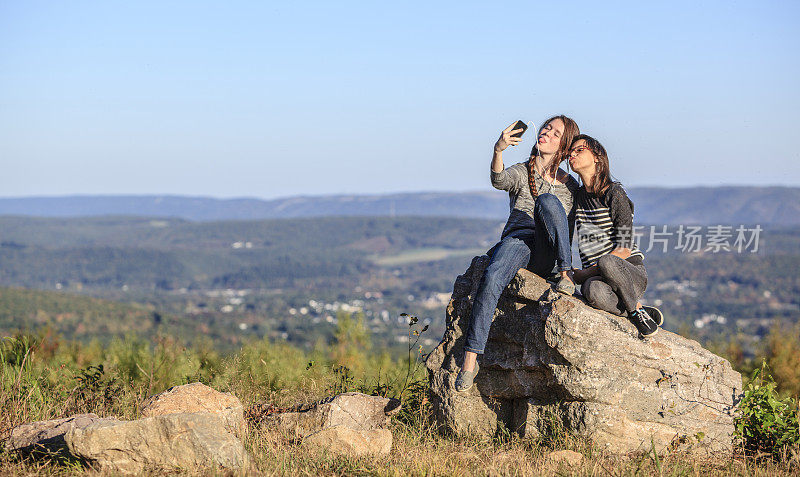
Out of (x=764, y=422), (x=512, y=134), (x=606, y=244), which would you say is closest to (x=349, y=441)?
(x=606, y=244)

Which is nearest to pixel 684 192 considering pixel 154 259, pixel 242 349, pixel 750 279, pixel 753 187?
pixel 753 187

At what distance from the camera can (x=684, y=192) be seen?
10238cm

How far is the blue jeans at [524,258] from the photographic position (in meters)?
6.20

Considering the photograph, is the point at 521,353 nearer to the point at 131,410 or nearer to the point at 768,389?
the point at 768,389

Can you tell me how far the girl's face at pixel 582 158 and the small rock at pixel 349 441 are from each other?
A: 9.89 feet

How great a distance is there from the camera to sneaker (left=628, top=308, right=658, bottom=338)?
6.07 metres

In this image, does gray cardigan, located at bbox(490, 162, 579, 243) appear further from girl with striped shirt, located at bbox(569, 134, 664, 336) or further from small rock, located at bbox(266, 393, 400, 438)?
small rock, located at bbox(266, 393, 400, 438)

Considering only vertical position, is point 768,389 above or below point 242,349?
above

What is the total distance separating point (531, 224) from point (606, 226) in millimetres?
684

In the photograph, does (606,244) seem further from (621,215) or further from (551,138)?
(551,138)

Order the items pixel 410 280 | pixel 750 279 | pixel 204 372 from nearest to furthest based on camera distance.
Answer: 1. pixel 204 372
2. pixel 750 279
3. pixel 410 280

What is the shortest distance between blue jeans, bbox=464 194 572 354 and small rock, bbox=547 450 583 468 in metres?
1.11

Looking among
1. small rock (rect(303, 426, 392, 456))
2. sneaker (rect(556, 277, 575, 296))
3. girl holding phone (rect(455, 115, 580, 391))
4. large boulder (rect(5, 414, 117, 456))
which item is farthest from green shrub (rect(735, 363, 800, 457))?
large boulder (rect(5, 414, 117, 456))

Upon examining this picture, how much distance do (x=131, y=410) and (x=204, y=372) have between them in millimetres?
1541
